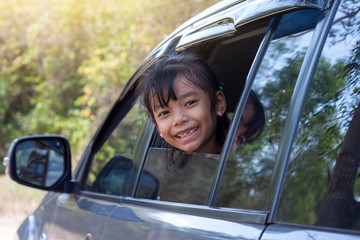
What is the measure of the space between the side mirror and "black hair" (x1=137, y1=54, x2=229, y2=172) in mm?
921

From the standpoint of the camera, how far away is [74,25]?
11.5m

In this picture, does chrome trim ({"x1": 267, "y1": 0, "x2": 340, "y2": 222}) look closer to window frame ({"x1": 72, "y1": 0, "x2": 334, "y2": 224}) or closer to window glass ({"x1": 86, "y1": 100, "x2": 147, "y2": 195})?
window frame ({"x1": 72, "y1": 0, "x2": 334, "y2": 224})

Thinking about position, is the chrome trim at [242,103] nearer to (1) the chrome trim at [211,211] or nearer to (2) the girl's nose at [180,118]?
(1) the chrome trim at [211,211]

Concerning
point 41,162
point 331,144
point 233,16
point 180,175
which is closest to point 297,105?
point 331,144

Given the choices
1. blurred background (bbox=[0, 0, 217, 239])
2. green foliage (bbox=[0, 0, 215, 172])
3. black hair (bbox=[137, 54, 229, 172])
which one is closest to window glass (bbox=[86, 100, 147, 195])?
black hair (bbox=[137, 54, 229, 172])

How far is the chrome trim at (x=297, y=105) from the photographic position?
127 cm

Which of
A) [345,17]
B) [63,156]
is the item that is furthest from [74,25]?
[345,17]

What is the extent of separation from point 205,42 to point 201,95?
0.76 feet

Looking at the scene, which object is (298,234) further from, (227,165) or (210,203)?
(227,165)

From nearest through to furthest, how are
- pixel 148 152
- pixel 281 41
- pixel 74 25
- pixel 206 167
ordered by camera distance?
pixel 281 41
pixel 148 152
pixel 206 167
pixel 74 25

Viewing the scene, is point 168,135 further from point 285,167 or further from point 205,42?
point 285,167

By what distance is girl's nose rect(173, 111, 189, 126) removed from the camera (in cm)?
194

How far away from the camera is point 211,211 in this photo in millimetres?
1524

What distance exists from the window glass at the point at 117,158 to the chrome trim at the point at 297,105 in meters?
1.09
